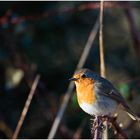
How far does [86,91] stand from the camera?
3.82m

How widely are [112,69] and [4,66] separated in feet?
3.87

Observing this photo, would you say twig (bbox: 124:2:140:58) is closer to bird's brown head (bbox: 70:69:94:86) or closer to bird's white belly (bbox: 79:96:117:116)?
bird's brown head (bbox: 70:69:94:86)

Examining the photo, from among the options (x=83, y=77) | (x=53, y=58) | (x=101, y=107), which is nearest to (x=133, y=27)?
(x=83, y=77)

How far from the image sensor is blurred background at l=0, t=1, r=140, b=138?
5.23 meters

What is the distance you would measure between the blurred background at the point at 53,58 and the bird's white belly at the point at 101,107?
127 cm

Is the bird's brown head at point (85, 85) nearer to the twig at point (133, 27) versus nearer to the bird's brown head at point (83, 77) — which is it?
the bird's brown head at point (83, 77)

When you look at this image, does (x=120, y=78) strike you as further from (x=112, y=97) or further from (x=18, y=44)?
(x=112, y=97)

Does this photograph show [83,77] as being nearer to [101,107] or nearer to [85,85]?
[85,85]

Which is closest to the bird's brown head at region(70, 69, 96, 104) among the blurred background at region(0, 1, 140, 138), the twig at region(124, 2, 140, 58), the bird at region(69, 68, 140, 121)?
the bird at region(69, 68, 140, 121)

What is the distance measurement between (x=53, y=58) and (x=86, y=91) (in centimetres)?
201

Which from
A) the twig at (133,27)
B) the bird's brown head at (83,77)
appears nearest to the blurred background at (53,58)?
the twig at (133,27)

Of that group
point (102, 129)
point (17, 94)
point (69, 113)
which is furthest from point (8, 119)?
point (102, 129)

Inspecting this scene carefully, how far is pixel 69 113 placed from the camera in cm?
564

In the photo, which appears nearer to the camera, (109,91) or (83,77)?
(109,91)
